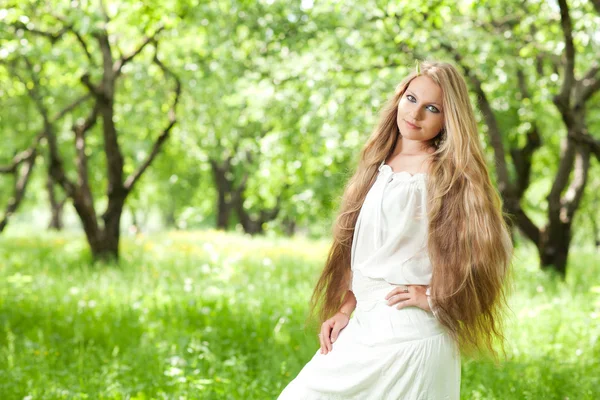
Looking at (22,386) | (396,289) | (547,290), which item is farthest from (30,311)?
(547,290)

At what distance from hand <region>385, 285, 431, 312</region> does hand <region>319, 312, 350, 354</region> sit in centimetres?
34

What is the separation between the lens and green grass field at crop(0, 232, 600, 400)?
4.71m

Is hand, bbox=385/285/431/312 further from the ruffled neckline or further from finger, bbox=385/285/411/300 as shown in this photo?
the ruffled neckline

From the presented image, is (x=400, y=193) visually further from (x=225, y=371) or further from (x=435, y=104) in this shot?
(x=225, y=371)

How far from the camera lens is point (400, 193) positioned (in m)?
2.47

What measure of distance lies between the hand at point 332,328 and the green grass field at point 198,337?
0.99 metres

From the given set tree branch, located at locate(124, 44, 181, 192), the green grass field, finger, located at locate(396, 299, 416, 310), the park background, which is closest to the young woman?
finger, located at locate(396, 299, 416, 310)

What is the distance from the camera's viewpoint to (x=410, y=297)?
237cm

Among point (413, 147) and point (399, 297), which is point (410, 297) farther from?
point (413, 147)

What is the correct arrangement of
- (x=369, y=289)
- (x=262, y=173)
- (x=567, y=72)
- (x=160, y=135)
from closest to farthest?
(x=369, y=289) → (x=567, y=72) → (x=262, y=173) → (x=160, y=135)

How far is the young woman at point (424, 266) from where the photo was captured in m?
2.34

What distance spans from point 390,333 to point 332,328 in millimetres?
375

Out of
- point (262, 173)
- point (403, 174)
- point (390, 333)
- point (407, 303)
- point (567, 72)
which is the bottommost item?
point (262, 173)

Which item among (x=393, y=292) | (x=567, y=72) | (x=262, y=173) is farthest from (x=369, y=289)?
(x=262, y=173)
